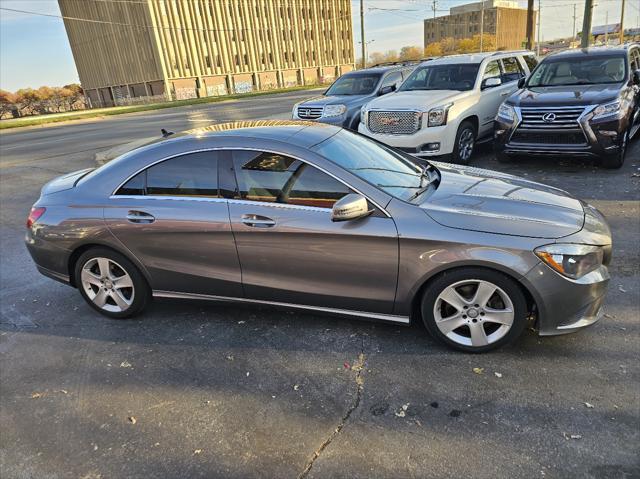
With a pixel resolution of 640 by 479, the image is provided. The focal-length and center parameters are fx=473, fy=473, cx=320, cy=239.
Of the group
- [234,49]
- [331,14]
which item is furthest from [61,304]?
[331,14]

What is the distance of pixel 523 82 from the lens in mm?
8812

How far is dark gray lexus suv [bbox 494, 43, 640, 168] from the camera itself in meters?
7.16

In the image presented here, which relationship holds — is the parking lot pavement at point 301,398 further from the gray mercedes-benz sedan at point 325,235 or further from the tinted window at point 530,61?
the tinted window at point 530,61

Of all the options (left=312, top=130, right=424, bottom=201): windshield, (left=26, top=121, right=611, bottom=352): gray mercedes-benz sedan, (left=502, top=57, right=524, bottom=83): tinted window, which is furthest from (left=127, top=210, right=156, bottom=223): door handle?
(left=502, top=57, right=524, bottom=83): tinted window

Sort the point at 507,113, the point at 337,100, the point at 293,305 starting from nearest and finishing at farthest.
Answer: the point at 293,305 → the point at 507,113 → the point at 337,100

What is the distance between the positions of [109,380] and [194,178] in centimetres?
157

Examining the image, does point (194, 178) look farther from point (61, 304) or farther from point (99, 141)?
point (99, 141)

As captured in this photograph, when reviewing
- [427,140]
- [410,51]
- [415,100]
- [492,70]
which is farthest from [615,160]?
[410,51]

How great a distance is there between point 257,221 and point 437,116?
222 inches

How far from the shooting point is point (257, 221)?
3.39 m

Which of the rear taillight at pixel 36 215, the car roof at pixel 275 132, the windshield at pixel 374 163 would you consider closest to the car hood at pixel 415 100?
the windshield at pixel 374 163

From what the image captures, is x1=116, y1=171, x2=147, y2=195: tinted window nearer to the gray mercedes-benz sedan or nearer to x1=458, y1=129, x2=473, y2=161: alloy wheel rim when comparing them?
the gray mercedes-benz sedan

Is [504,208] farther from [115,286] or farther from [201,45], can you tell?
[201,45]

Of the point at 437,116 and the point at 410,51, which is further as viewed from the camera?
Result: the point at 410,51
